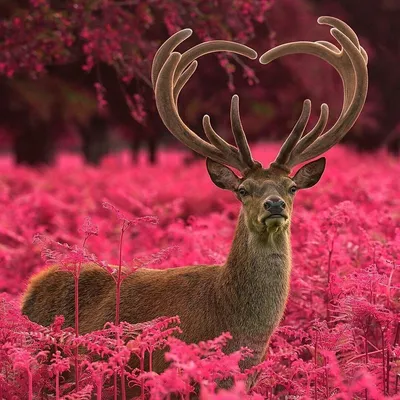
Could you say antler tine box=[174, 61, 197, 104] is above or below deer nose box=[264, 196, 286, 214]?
above

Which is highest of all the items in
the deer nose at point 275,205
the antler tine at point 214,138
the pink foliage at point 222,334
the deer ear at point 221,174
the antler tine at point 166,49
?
the antler tine at point 166,49

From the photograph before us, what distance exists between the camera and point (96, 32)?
253 inches

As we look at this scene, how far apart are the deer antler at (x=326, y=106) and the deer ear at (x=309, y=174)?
0.05m

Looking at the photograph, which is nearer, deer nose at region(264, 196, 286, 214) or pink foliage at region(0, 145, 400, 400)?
pink foliage at region(0, 145, 400, 400)

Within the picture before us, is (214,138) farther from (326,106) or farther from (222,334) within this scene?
(222,334)

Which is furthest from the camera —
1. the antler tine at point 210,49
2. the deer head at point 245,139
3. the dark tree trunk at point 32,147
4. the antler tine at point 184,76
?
the dark tree trunk at point 32,147

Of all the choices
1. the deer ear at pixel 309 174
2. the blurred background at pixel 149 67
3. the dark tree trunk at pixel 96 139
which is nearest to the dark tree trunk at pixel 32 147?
the blurred background at pixel 149 67

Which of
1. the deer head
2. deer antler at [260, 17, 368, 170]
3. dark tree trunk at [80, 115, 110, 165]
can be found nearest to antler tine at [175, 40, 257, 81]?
the deer head

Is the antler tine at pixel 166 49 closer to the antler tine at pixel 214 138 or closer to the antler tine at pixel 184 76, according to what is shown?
the antler tine at pixel 184 76

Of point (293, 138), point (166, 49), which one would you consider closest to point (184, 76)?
point (166, 49)

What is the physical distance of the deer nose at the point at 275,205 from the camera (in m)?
3.97

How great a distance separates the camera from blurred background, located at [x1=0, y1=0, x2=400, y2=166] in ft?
21.7

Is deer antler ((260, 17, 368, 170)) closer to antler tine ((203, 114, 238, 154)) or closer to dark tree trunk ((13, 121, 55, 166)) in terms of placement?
antler tine ((203, 114, 238, 154))

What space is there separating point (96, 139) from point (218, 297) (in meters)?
19.7
